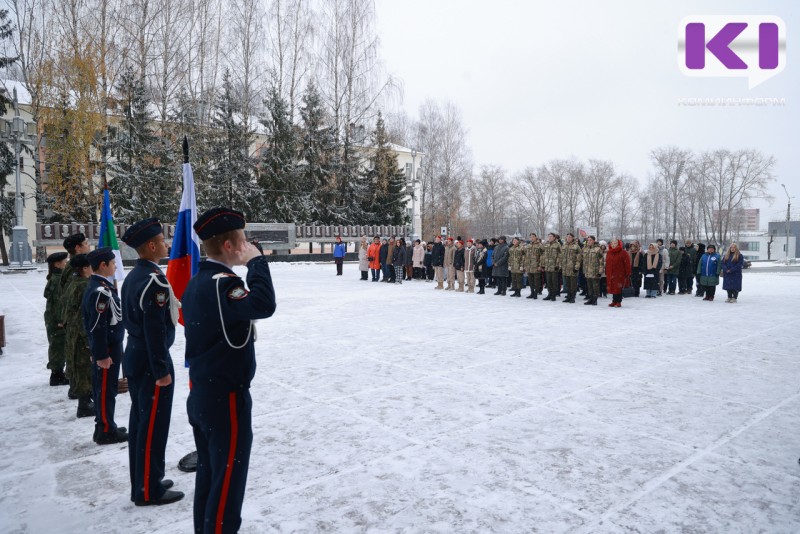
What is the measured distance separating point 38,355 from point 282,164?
3081 centimetres

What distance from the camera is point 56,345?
6.04 m

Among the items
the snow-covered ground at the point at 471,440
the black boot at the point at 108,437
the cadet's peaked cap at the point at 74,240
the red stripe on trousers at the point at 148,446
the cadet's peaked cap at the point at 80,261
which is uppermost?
the cadet's peaked cap at the point at 74,240

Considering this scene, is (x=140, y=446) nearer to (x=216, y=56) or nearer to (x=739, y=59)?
(x=739, y=59)

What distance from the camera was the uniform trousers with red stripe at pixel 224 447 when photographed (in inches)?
98.5

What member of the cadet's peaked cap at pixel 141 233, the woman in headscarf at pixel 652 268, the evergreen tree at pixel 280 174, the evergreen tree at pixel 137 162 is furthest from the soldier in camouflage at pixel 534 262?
the evergreen tree at pixel 280 174

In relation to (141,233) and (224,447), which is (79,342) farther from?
(224,447)

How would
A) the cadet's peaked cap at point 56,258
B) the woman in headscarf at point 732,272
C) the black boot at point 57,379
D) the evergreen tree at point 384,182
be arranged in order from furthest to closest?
the evergreen tree at point 384,182 → the woman in headscarf at point 732,272 → the cadet's peaked cap at point 56,258 → the black boot at point 57,379

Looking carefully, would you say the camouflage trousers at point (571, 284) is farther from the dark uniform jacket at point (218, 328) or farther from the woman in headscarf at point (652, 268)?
the dark uniform jacket at point (218, 328)

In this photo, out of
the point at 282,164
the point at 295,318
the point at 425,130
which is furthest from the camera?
the point at 425,130

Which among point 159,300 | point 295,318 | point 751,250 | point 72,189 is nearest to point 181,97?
point 72,189

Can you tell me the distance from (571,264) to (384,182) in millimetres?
28495

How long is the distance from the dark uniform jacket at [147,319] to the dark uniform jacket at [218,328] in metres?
0.89

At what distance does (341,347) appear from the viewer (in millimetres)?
8211

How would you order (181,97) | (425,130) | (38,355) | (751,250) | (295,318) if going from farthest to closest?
(751,250) < (425,130) < (181,97) < (295,318) < (38,355)
